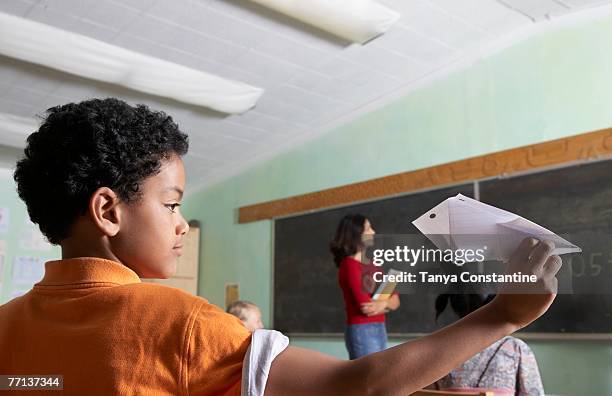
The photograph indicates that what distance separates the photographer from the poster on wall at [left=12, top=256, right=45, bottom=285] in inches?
196

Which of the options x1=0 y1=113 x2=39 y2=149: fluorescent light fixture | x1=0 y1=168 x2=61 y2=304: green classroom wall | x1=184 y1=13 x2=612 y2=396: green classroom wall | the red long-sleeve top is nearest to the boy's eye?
the red long-sleeve top

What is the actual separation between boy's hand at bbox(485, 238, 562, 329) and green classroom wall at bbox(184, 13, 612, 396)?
2.79 m

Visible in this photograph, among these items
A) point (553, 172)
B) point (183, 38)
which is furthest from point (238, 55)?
point (553, 172)

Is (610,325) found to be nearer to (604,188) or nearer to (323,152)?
(604,188)

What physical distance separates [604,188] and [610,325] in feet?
2.19

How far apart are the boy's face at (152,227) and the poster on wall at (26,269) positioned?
473 cm

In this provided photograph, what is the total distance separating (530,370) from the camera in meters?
2.20

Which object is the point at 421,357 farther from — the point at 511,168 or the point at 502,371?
the point at 511,168

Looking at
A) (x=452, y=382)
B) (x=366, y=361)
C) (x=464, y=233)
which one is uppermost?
(x=464, y=233)

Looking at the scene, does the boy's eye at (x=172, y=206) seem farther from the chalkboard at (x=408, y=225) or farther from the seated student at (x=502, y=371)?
the seated student at (x=502, y=371)

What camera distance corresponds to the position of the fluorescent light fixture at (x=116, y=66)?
3057 mm

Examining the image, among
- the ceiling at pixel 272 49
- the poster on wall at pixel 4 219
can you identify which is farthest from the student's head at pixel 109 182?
the poster on wall at pixel 4 219

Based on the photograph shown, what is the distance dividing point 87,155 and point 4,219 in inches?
191

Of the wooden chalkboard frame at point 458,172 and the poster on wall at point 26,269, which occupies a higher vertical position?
the wooden chalkboard frame at point 458,172
